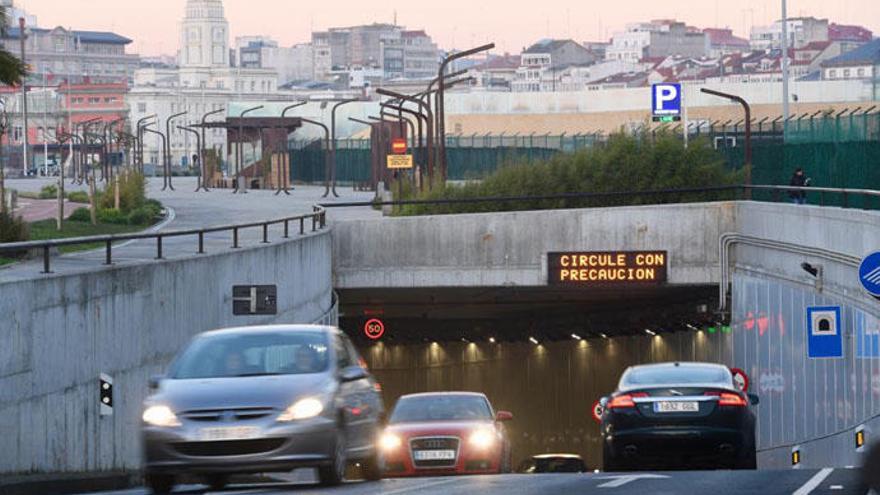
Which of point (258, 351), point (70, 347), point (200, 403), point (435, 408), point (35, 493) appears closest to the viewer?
point (200, 403)

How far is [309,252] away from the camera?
1716 inches

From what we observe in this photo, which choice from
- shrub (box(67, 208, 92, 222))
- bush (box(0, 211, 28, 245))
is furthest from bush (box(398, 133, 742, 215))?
bush (box(0, 211, 28, 245))

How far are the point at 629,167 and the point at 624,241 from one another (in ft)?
28.4

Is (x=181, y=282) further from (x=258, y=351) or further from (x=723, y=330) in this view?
(x=723, y=330)

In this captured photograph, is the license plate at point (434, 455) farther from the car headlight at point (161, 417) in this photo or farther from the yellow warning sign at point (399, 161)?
the yellow warning sign at point (399, 161)

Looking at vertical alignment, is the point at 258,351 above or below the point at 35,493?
above

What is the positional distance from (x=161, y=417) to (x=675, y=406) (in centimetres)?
715

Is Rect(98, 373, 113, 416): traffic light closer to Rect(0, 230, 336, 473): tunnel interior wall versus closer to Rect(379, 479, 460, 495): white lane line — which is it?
Rect(0, 230, 336, 473): tunnel interior wall

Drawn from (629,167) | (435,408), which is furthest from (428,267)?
(435,408)

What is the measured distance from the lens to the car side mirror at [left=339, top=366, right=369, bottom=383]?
1830 centimetres

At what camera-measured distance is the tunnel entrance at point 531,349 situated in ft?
197

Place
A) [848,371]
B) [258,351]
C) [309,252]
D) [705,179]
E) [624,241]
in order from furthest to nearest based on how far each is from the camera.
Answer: [705,179]
[624,241]
[309,252]
[848,371]
[258,351]

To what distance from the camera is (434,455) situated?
2559 centimetres

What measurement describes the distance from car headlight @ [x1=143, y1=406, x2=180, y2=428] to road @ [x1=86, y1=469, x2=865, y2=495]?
Answer: 90cm
